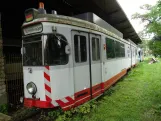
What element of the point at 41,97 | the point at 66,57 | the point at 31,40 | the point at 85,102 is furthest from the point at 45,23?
the point at 85,102

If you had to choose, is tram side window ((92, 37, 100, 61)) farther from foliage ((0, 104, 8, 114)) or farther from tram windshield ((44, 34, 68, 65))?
foliage ((0, 104, 8, 114))

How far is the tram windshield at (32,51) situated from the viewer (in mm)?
4293

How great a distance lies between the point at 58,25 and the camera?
4.38 metres

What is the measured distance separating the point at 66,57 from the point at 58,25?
86cm

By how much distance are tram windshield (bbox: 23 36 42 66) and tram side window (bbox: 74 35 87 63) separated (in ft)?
3.43

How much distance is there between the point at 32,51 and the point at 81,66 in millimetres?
1451

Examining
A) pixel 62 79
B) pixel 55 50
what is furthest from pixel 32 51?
pixel 62 79

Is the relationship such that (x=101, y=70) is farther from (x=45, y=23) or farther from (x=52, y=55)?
(x=45, y=23)

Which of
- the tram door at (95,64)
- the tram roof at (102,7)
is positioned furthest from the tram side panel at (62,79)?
the tram roof at (102,7)

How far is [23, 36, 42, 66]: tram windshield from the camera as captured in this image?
169 inches

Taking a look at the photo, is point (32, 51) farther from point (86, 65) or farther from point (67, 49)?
point (86, 65)

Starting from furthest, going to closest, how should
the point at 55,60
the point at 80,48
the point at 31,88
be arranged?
the point at 80,48, the point at 31,88, the point at 55,60

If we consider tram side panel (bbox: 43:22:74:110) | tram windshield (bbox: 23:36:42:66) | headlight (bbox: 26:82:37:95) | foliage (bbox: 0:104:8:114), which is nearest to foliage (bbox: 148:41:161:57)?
tram side panel (bbox: 43:22:74:110)

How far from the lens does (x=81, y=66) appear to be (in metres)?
4.97
